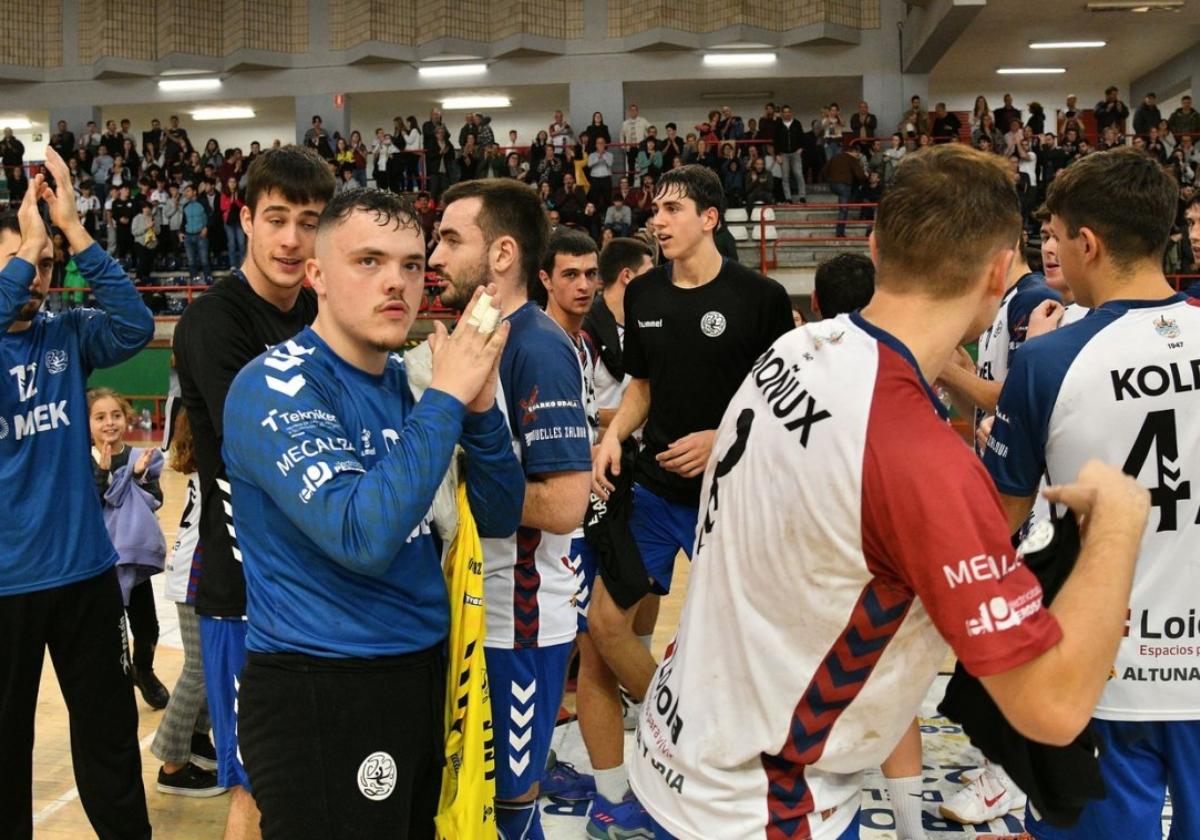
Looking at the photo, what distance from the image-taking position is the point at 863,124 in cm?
2256

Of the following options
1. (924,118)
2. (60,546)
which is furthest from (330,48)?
(60,546)

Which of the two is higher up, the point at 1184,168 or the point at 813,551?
the point at 1184,168

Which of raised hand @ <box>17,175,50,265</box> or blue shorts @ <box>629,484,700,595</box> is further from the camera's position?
blue shorts @ <box>629,484,700,595</box>

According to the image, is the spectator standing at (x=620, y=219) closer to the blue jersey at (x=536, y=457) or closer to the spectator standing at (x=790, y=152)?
the spectator standing at (x=790, y=152)

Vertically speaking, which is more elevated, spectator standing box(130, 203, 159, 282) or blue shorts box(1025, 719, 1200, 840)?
spectator standing box(130, 203, 159, 282)

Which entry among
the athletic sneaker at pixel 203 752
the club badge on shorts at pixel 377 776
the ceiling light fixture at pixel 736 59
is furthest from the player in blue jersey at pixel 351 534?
the ceiling light fixture at pixel 736 59

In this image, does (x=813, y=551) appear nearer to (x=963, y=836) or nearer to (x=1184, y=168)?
(x=963, y=836)

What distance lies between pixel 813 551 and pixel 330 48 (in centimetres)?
2722

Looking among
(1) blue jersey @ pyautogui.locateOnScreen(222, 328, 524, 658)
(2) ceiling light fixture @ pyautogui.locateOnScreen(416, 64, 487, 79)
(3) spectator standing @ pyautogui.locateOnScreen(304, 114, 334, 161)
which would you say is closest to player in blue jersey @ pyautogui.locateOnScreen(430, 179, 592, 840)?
(1) blue jersey @ pyautogui.locateOnScreen(222, 328, 524, 658)

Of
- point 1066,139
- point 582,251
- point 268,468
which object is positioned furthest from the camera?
point 1066,139

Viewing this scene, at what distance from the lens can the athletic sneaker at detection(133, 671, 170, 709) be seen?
544 cm

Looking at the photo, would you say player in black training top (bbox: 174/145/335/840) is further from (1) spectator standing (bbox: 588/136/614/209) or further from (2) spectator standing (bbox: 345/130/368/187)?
(2) spectator standing (bbox: 345/130/368/187)

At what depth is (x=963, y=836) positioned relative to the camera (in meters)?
3.96

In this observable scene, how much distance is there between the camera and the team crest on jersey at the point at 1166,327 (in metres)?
2.50
